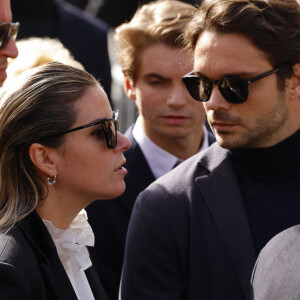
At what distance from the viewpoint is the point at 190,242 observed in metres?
3.43

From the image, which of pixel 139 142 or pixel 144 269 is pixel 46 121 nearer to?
pixel 144 269

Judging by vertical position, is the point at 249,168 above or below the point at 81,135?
below

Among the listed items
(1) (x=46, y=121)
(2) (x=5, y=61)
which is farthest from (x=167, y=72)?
(1) (x=46, y=121)

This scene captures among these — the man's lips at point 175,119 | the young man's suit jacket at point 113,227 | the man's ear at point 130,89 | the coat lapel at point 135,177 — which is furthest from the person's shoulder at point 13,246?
the man's ear at point 130,89

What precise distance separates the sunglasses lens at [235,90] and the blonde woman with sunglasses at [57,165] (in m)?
0.61

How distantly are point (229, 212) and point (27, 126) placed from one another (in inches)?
44.3

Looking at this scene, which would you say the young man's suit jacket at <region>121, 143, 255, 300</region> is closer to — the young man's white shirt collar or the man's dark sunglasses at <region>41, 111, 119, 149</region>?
the man's dark sunglasses at <region>41, 111, 119, 149</region>

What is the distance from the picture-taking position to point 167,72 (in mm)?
4492

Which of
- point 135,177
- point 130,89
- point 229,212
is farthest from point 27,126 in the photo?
point 130,89

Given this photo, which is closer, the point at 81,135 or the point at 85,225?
the point at 81,135

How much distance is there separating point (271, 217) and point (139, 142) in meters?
1.33

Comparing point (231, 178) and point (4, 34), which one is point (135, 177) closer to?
point (231, 178)

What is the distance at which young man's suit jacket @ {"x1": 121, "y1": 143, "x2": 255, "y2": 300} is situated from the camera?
3330 mm

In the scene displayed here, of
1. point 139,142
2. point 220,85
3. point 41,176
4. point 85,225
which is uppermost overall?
point 220,85
